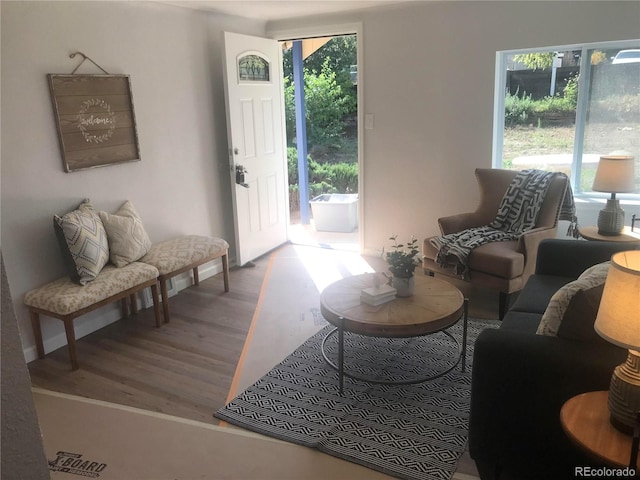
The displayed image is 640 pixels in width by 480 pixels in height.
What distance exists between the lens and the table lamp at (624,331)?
4.84 ft

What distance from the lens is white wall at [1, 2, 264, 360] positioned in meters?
3.12

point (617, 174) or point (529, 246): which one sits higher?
point (617, 174)

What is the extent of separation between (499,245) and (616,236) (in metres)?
0.75

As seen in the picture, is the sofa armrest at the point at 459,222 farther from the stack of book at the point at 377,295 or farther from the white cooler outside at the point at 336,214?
the white cooler outside at the point at 336,214

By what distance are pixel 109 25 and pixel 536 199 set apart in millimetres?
3270

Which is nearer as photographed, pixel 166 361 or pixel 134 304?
pixel 166 361

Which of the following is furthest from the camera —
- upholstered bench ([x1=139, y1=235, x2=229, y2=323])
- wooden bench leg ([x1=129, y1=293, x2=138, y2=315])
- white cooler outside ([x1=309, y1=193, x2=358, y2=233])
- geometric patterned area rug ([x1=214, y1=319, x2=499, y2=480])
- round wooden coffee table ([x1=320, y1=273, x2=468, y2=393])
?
white cooler outside ([x1=309, y1=193, x2=358, y2=233])

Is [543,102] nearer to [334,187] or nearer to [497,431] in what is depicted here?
[497,431]

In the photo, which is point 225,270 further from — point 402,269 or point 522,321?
point 522,321

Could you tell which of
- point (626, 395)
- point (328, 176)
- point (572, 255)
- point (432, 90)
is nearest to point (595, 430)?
point (626, 395)

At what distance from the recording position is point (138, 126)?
153 inches

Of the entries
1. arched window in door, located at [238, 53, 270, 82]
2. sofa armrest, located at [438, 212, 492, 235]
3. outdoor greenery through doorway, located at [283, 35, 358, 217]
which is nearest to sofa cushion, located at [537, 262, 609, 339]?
sofa armrest, located at [438, 212, 492, 235]

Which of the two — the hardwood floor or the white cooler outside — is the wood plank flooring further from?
the white cooler outside

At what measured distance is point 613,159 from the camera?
137 inches
